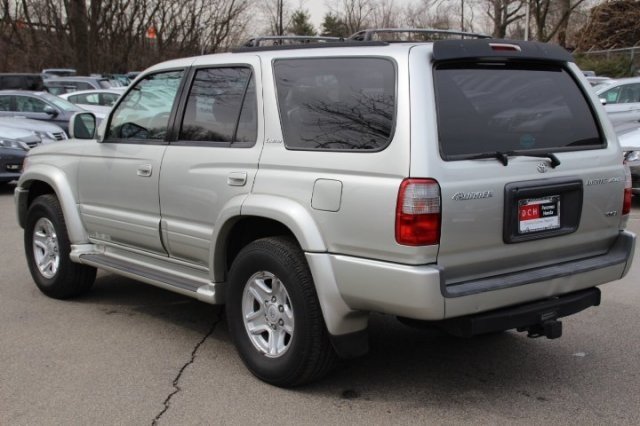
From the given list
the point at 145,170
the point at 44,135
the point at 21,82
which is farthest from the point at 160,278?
the point at 21,82

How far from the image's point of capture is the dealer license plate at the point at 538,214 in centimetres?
377

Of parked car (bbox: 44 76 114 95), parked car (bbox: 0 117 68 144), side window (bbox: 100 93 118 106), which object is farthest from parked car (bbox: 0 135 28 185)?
parked car (bbox: 44 76 114 95)

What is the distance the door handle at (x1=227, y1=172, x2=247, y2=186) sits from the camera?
4.28 m

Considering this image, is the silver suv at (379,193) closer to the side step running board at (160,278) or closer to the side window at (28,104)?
the side step running board at (160,278)

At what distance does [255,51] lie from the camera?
181 inches

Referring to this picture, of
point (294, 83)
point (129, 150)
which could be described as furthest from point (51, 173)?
point (294, 83)

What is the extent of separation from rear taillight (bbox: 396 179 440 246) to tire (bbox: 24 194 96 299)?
3333 mm

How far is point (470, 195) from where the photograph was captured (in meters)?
3.57

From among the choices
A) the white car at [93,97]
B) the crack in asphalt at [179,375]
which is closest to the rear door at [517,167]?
the crack in asphalt at [179,375]

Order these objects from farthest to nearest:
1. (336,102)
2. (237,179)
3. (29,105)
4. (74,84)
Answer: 1. (74,84)
2. (29,105)
3. (237,179)
4. (336,102)

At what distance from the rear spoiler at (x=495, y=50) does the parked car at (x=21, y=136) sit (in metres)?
10.5

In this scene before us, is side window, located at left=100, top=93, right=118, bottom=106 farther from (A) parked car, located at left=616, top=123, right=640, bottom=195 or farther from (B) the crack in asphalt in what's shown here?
(B) the crack in asphalt

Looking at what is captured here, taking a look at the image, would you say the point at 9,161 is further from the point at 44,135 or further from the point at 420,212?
the point at 420,212

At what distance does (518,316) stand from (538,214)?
1.77ft
